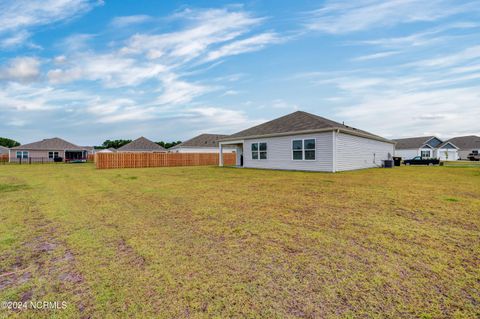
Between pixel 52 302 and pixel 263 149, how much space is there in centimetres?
1799

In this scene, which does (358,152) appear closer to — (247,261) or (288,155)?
(288,155)

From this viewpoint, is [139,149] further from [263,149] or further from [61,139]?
[263,149]

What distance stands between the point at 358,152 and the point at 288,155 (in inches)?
226

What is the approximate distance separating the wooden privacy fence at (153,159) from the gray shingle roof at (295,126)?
7.76 metres

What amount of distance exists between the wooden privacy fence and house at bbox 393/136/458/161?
34169 millimetres

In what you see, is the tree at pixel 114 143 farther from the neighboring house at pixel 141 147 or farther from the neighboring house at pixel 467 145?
the neighboring house at pixel 467 145

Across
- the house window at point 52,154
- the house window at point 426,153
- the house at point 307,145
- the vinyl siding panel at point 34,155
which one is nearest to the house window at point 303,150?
the house at point 307,145

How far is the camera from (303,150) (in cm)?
1656

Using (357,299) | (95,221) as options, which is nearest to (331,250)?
(357,299)

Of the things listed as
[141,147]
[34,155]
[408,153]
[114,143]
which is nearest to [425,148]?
[408,153]

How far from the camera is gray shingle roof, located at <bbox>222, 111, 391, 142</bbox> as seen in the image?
16077mm

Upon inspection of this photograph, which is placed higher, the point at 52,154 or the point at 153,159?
the point at 52,154

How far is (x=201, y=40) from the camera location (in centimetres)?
1391

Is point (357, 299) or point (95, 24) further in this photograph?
point (95, 24)
